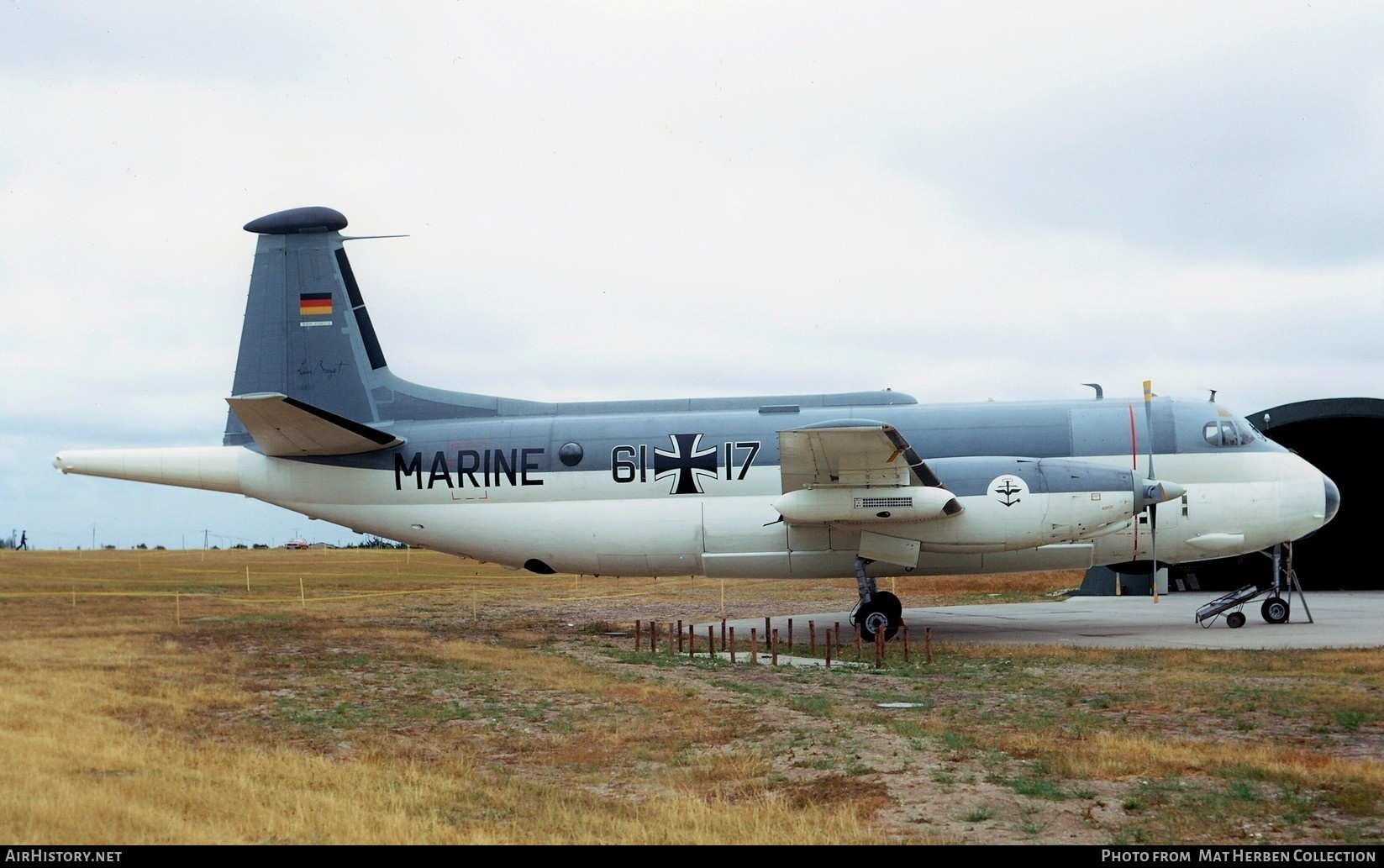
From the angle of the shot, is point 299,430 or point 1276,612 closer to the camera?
point 299,430

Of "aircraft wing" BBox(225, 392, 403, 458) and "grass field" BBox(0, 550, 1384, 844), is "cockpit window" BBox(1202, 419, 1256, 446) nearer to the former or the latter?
"grass field" BBox(0, 550, 1384, 844)

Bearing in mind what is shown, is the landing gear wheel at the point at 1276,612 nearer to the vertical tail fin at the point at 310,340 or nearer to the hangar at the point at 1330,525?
the hangar at the point at 1330,525

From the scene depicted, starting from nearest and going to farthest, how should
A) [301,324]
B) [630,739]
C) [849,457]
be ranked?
[630,739] < [849,457] < [301,324]

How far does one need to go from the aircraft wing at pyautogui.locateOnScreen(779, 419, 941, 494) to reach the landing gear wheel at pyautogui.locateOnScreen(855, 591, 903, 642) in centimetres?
250

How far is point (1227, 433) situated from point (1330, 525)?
24.0 meters

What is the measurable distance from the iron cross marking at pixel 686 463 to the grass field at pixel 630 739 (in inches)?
136

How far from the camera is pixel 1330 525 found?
40.9 metres

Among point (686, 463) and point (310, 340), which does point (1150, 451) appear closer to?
point (686, 463)

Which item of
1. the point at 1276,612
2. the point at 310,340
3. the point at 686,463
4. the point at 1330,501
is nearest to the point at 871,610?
the point at 686,463

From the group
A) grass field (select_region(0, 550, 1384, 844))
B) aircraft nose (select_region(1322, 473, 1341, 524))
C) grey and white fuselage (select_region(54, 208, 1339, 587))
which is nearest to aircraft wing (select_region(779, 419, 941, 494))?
grey and white fuselage (select_region(54, 208, 1339, 587))

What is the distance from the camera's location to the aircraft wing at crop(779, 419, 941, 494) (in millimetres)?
18672

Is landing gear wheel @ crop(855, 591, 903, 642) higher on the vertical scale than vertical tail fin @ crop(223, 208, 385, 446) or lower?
lower
